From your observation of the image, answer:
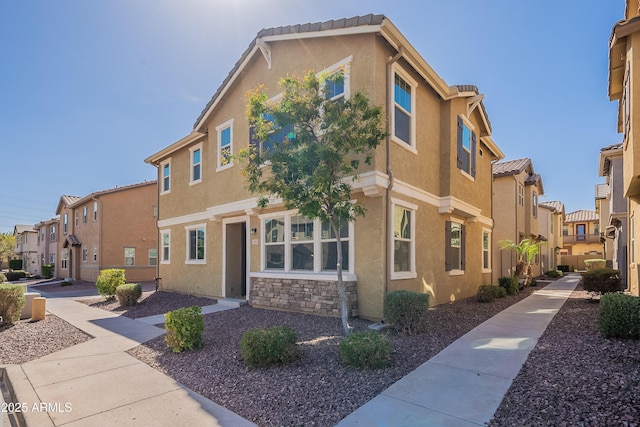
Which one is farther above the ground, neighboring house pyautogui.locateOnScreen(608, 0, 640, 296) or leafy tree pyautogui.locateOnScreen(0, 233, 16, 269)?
neighboring house pyautogui.locateOnScreen(608, 0, 640, 296)

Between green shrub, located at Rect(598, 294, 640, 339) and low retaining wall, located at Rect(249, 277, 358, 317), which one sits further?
low retaining wall, located at Rect(249, 277, 358, 317)

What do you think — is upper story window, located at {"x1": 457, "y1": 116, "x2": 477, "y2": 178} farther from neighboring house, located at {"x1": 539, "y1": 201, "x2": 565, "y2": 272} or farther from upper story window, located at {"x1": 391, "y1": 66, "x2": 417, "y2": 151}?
neighboring house, located at {"x1": 539, "y1": 201, "x2": 565, "y2": 272}

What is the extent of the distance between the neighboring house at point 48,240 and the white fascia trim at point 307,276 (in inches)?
1287

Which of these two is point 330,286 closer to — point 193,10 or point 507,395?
point 507,395

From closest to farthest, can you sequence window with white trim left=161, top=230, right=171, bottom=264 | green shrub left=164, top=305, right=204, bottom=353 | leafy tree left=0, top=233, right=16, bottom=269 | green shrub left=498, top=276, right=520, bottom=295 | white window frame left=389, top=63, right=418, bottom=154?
green shrub left=164, top=305, right=204, bottom=353 → white window frame left=389, top=63, right=418, bottom=154 → green shrub left=498, top=276, right=520, bottom=295 → window with white trim left=161, top=230, right=171, bottom=264 → leafy tree left=0, top=233, right=16, bottom=269

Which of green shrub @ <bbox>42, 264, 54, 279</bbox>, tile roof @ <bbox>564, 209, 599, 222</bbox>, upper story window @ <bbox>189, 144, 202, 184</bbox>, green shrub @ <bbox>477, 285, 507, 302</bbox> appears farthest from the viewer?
tile roof @ <bbox>564, 209, 599, 222</bbox>

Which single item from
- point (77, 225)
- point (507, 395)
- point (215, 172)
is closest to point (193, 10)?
point (215, 172)

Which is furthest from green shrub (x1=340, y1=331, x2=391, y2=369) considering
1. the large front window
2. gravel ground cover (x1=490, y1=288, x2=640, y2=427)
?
the large front window

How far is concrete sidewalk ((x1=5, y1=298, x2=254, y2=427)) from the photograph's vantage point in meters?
4.18

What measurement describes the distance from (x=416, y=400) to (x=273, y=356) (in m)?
2.30

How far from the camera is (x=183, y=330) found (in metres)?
6.66

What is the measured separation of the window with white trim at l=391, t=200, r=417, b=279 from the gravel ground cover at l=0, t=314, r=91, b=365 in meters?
7.65

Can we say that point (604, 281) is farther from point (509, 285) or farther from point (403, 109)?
point (403, 109)

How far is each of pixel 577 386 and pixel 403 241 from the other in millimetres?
5327
